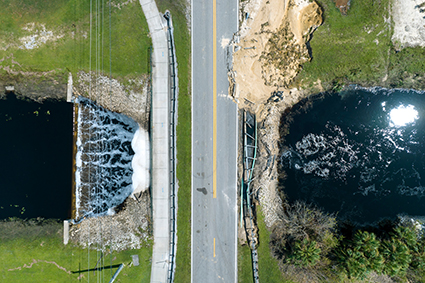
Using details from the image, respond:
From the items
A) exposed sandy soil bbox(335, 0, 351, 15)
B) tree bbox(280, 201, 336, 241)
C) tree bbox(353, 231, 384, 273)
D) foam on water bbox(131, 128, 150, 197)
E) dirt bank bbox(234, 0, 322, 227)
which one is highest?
exposed sandy soil bbox(335, 0, 351, 15)

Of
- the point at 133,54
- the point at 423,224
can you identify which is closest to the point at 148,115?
the point at 133,54

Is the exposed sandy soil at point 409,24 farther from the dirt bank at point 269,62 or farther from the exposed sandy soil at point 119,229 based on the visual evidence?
the exposed sandy soil at point 119,229

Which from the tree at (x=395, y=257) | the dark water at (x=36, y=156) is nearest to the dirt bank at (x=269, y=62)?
the tree at (x=395, y=257)

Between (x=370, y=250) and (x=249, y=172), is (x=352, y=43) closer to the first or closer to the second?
(x=249, y=172)

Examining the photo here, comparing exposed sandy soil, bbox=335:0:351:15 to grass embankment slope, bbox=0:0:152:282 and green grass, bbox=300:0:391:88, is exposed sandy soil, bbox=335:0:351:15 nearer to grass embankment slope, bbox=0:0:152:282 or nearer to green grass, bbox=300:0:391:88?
green grass, bbox=300:0:391:88

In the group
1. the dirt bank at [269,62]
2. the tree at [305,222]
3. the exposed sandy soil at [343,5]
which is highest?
the exposed sandy soil at [343,5]

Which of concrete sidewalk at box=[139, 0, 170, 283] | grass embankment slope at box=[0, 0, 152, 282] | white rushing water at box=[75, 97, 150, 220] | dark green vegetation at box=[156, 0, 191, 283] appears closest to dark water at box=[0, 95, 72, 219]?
white rushing water at box=[75, 97, 150, 220]
